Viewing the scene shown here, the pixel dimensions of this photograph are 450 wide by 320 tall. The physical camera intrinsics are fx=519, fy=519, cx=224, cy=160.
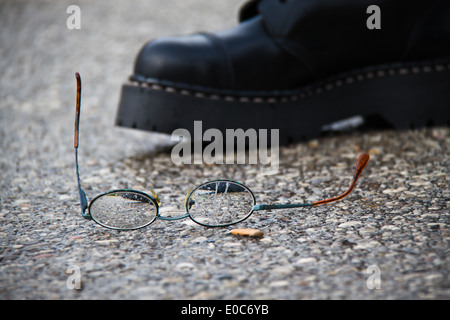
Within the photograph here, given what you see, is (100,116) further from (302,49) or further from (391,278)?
(391,278)

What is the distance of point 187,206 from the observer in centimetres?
114

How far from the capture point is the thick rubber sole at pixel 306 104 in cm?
161

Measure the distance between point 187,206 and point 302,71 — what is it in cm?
79

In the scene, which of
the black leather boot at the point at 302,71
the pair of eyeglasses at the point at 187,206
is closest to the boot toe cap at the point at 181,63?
the black leather boot at the point at 302,71

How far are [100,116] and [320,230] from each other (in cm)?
135

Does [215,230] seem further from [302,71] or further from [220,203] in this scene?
[302,71]

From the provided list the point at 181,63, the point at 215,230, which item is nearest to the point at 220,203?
the point at 215,230

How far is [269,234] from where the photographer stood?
1108mm

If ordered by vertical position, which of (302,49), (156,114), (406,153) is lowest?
(406,153)

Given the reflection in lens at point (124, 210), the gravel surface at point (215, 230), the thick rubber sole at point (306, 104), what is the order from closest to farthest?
the gravel surface at point (215, 230) → the reflection in lens at point (124, 210) → the thick rubber sole at point (306, 104)

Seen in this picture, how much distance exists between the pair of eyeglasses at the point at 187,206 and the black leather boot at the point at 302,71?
495 mm

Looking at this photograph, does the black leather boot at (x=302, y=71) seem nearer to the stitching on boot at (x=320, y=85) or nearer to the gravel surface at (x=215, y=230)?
the stitching on boot at (x=320, y=85)
